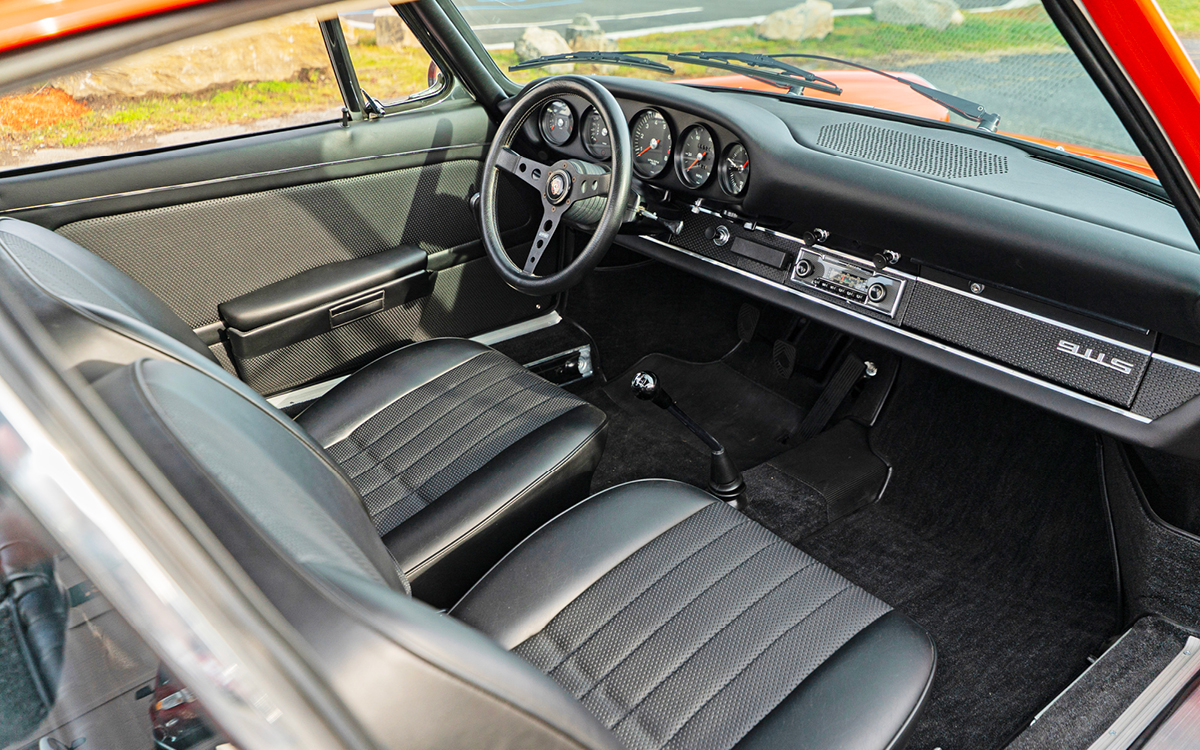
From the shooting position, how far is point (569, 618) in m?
1.24

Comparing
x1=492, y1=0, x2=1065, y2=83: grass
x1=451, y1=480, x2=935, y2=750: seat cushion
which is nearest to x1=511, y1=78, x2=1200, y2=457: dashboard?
Answer: x1=492, y1=0, x2=1065, y2=83: grass

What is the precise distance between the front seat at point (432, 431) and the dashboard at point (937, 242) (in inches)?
27.3

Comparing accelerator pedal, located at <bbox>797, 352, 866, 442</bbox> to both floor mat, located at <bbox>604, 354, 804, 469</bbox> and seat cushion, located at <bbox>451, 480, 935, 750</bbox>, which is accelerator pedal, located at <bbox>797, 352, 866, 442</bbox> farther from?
seat cushion, located at <bbox>451, 480, 935, 750</bbox>

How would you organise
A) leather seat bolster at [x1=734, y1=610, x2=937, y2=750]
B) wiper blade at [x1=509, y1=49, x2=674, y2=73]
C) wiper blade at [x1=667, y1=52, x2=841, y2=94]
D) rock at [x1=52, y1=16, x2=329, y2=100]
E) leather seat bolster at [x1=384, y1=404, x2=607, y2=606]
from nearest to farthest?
leather seat bolster at [x1=734, y1=610, x2=937, y2=750]
leather seat bolster at [x1=384, y1=404, x2=607, y2=606]
rock at [x1=52, y1=16, x2=329, y2=100]
wiper blade at [x1=667, y1=52, x2=841, y2=94]
wiper blade at [x1=509, y1=49, x2=674, y2=73]

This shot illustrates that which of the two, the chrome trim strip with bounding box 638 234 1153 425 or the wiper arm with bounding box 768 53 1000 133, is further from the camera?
the wiper arm with bounding box 768 53 1000 133

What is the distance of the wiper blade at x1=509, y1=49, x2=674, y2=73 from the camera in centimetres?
227

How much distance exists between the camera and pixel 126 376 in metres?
0.75

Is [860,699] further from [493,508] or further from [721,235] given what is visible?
[721,235]

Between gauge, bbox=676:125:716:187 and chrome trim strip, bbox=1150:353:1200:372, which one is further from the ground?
chrome trim strip, bbox=1150:353:1200:372

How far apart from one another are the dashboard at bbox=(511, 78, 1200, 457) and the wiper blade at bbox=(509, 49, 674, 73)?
2.8 inches

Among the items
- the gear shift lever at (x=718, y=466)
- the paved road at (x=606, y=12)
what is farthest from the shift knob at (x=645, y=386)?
the paved road at (x=606, y=12)

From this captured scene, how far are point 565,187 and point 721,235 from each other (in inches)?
17.3

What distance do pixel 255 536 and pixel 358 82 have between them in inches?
74.1

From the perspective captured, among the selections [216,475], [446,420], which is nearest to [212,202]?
[446,420]
